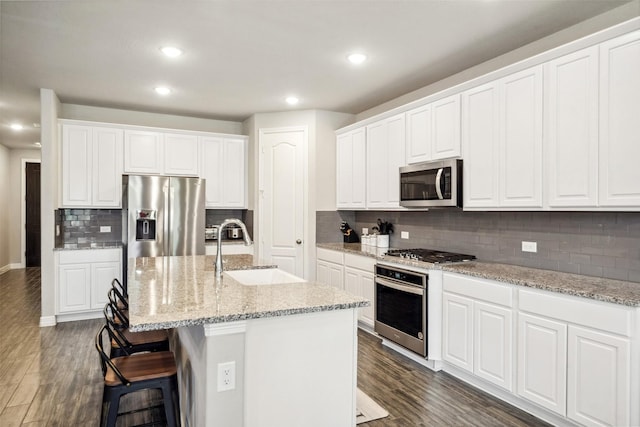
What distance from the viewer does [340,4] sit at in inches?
103

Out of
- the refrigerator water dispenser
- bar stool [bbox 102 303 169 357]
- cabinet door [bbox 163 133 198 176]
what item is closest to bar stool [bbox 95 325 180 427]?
bar stool [bbox 102 303 169 357]

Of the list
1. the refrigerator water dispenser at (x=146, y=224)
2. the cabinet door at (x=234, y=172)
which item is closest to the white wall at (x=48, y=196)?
the refrigerator water dispenser at (x=146, y=224)

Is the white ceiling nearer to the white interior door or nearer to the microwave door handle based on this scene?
the white interior door

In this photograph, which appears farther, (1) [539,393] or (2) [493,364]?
(2) [493,364]

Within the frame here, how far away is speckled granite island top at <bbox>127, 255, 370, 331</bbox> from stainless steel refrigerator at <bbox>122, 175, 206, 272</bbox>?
7.10 feet

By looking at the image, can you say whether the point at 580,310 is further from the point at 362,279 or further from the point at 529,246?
the point at 362,279

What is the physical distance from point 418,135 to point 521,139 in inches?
44.2

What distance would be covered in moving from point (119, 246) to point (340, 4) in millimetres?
3906

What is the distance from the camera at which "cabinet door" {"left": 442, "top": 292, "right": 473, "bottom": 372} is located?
2988 mm

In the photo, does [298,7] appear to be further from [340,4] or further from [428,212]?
[428,212]

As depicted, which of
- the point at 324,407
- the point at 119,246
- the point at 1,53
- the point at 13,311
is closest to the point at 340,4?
the point at 324,407

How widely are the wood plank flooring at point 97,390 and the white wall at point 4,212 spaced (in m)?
4.95

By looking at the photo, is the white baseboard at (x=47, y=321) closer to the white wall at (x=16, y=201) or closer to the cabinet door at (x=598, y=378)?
the cabinet door at (x=598, y=378)

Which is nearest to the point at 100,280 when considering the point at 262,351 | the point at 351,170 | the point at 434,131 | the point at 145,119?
the point at 145,119
